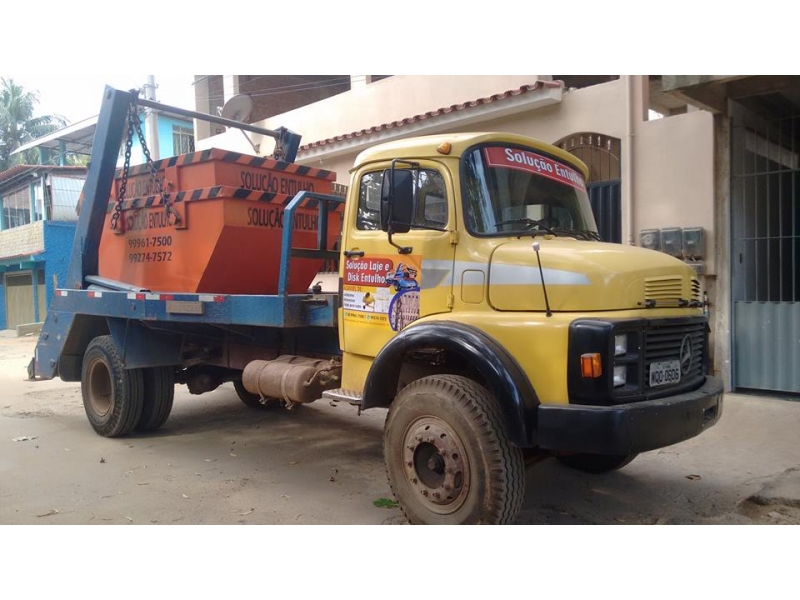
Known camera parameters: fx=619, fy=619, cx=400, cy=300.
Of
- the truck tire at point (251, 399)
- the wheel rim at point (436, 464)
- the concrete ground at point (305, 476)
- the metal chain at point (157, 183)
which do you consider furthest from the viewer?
the truck tire at point (251, 399)

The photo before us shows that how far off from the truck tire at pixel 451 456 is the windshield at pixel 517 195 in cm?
98

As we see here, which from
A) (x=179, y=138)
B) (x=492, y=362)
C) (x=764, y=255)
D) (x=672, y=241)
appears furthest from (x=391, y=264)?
(x=179, y=138)

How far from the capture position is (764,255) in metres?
7.05

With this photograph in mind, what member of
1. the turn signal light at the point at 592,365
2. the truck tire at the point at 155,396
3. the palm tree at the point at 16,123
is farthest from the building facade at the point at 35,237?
the turn signal light at the point at 592,365

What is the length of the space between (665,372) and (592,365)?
61cm

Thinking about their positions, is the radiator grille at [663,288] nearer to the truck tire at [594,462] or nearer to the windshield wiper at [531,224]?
the windshield wiper at [531,224]

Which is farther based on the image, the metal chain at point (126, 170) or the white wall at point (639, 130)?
the white wall at point (639, 130)

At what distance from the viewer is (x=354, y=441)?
5855mm

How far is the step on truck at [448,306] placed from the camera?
3.14 metres

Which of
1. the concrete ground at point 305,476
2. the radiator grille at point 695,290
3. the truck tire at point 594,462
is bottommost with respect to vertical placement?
the concrete ground at point 305,476

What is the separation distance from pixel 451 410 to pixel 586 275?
3.29 feet

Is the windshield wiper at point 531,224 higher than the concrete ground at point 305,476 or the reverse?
higher

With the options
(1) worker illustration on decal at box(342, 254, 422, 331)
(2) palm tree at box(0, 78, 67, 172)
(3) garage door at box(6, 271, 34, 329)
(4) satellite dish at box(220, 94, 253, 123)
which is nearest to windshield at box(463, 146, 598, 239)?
(1) worker illustration on decal at box(342, 254, 422, 331)

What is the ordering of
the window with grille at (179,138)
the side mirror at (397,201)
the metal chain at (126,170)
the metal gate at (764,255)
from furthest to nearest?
the window with grille at (179,138) < the metal gate at (764,255) < the metal chain at (126,170) < the side mirror at (397,201)
